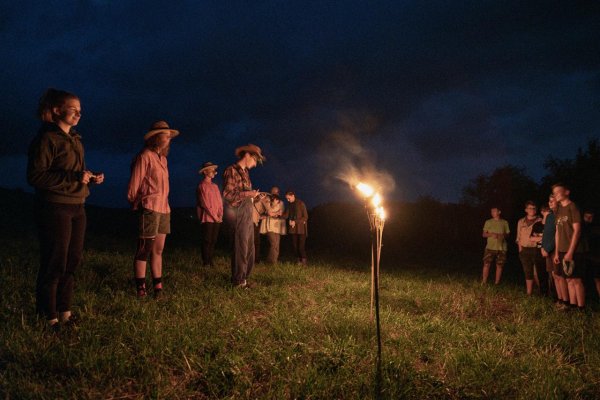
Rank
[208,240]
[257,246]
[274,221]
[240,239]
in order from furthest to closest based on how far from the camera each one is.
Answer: [274,221], [257,246], [208,240], [240,239]

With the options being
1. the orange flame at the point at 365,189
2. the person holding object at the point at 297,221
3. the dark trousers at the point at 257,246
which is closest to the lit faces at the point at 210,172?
the dark trousers at the point at 257,246

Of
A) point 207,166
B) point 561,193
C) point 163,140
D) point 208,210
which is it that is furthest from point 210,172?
point 561,193

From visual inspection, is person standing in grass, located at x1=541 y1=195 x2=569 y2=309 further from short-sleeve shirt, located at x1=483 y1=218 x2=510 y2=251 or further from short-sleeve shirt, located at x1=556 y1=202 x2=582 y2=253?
short-sleeve shirt, located at x1=483 y1=218 x2=510 y2=251

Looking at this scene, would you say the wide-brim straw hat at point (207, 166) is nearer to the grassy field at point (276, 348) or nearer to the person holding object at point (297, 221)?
the person holding object at point (297, 221)

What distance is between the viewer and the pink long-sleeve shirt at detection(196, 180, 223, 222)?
838cm

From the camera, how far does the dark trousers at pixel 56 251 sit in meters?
3.33

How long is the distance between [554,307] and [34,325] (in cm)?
748

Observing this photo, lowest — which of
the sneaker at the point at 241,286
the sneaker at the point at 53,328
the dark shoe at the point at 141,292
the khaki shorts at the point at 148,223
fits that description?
the sneaker at the point at 53,328

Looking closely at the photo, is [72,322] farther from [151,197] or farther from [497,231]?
[497,231]

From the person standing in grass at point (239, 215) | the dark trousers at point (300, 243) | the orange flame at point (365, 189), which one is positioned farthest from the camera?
the dark trousers at point (300, 243)

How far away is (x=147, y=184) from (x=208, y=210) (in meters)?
3.84

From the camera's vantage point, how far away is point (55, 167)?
3.44 m

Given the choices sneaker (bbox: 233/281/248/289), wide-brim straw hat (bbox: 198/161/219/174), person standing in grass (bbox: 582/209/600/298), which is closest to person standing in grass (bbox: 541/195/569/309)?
person standing in grass (bbox: 582/209/600/298)

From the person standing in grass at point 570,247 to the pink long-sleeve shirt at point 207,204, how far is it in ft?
22.1
